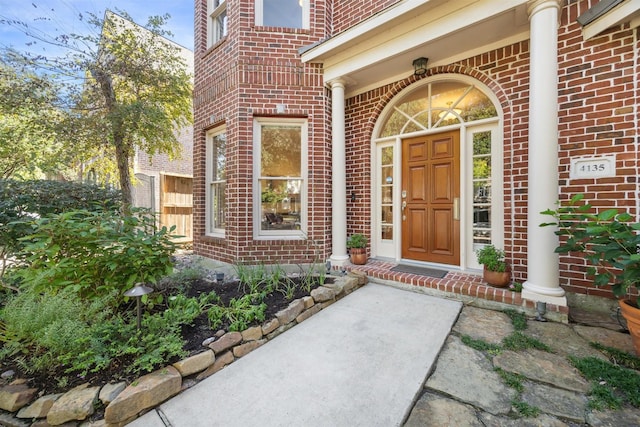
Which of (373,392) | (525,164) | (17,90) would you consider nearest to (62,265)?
(373,392)

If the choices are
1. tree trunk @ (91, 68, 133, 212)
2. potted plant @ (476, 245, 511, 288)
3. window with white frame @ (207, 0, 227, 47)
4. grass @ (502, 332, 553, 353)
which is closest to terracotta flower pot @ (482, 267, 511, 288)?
potted plant @ (476, 245, 511, 288)

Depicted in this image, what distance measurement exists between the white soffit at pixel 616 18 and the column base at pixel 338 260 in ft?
11.8

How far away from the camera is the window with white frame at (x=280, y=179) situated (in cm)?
413

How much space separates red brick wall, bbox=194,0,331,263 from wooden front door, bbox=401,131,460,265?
4.02ft

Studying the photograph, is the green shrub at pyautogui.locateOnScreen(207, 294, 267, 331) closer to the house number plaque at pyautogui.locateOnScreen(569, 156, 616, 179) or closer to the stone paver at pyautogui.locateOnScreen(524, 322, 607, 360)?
the stone paver at pyautogui.locateOnScreen(524, 322, 607, 360)

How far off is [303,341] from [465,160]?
303cm

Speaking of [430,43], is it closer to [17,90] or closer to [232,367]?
[232,367]

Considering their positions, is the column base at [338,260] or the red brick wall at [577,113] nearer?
the red brick wall at [577,113]

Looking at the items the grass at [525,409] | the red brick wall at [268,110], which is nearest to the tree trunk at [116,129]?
the red brick wall at [268,110]

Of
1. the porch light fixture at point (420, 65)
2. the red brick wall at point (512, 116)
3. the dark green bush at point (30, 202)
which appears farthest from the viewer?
the porch light fixture at point (420, 65)

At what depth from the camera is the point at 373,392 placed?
163cm

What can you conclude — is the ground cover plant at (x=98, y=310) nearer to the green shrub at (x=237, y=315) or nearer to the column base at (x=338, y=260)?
the green shrub at (x=237, y=315)

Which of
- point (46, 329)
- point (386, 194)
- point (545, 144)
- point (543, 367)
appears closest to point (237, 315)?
point (46, 329)

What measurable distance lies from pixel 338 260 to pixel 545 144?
2677mm
